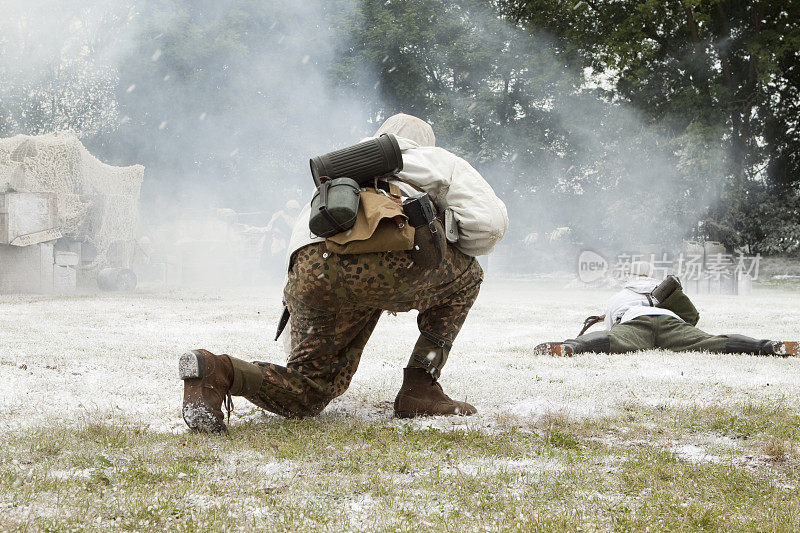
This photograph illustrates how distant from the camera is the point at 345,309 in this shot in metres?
2.79

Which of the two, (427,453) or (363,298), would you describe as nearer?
(427,453)

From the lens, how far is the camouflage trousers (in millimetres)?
2639

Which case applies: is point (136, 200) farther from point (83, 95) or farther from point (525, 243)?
point (525, 243)

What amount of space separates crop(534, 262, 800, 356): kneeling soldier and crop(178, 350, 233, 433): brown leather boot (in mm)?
3136

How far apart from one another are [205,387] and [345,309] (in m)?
0.60

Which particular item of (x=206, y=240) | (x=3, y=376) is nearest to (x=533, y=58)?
(x=206, y=240)

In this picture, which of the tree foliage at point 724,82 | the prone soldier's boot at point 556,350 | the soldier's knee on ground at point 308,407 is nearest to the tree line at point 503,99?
the tree foliage at point 724,82

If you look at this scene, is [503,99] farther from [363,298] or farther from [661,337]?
[363,298]

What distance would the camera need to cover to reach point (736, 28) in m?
21.5

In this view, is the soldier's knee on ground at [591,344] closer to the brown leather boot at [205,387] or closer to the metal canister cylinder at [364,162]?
the metal canister cylinder at [364,162]

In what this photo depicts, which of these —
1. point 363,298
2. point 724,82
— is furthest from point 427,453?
point 724,82

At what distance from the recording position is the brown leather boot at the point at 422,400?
3.13 meters

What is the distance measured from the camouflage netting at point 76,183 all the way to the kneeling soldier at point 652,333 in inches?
427

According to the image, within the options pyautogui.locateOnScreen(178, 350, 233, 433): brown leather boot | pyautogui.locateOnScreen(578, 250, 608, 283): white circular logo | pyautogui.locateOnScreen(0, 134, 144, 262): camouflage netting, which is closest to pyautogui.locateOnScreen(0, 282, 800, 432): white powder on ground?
pyautogui.locateOnScreen(178, 350, 233, 433): brown leather boot
